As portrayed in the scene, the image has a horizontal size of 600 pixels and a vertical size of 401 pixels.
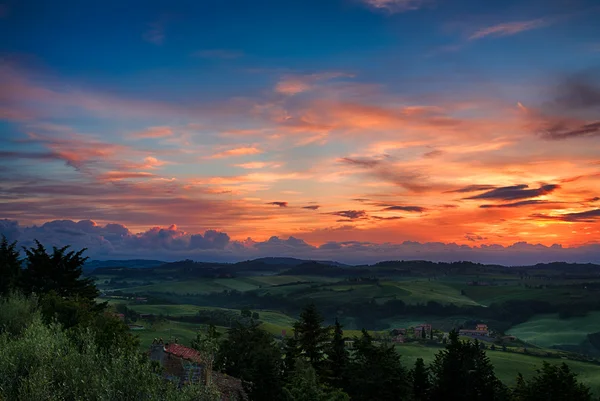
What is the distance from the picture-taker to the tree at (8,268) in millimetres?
83725

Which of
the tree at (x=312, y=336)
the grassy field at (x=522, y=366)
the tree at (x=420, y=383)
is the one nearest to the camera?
the tree at (x=420, y=383)

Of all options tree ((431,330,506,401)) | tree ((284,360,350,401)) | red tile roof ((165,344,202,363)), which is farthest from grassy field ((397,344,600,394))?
tree ((284,360,350,401))

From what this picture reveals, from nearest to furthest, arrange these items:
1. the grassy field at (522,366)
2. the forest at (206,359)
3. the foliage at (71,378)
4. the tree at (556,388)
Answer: the foliage at (71,378), the forest at (206,359), the tree at (556,388), the grassy field at (522,366)

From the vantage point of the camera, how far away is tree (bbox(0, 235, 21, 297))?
83.7 meters

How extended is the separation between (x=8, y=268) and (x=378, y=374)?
68207mm

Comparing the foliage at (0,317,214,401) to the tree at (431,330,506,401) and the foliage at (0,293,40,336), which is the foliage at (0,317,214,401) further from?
the tree at (431,330,506,401)

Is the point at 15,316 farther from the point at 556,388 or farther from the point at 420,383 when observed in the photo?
the point at 556,388

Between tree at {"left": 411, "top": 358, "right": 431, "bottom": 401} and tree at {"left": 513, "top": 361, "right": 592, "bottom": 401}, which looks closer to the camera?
tree at {"left": 513, "top": 361, "right": 592, "bottom": 401}

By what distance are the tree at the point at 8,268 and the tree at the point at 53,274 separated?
2261mm

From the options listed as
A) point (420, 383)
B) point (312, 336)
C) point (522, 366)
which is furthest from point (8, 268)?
point (522, 366)

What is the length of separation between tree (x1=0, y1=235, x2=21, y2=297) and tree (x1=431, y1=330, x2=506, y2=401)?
64.5 metres

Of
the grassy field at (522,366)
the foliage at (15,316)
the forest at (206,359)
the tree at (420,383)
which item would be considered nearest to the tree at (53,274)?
the forest at (206,359)

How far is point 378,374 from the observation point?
54.0 meters

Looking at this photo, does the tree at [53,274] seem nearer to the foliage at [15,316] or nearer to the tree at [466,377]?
the foliage at [15,316]
